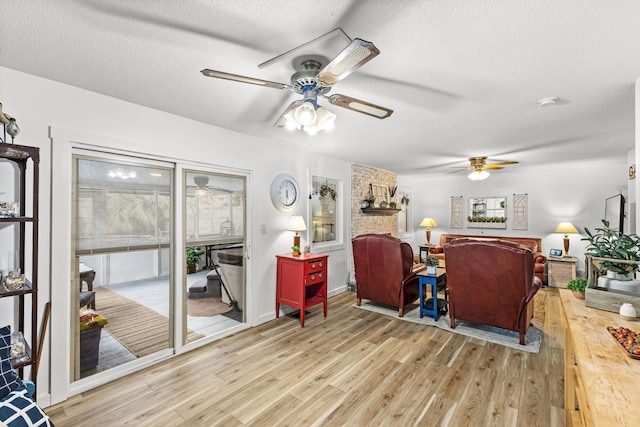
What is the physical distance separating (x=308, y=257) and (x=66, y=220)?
2.47 meters

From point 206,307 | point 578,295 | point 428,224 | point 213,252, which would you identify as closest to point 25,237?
point 213,252

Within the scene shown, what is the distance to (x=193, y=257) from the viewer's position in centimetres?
322

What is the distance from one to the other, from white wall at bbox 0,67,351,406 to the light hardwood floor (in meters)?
0.61

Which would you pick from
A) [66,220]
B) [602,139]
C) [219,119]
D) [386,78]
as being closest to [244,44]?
[386,78]

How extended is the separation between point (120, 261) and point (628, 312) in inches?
144

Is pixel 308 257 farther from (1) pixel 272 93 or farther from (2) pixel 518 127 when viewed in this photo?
(2) pixel 518 127

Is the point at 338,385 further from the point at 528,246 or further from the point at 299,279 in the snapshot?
the point at 528,246

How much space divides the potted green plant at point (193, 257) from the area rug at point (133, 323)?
53 centimetres

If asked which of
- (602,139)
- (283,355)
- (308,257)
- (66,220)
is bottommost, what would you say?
(283,355)

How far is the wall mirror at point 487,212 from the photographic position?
6.96m

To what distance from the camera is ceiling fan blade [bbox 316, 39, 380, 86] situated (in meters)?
1.27

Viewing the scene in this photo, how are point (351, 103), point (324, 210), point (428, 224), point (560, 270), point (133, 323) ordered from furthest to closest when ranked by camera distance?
1. point (428, 224)
2. point (560, 270)
3. point (324, 210)
4. point (133, 323)
5. point (351, 103)

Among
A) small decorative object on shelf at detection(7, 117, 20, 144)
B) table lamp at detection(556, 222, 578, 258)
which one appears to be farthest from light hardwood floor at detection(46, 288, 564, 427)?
table lamp at detection(556, 222, 578, 258)

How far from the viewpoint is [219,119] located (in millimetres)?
3102
